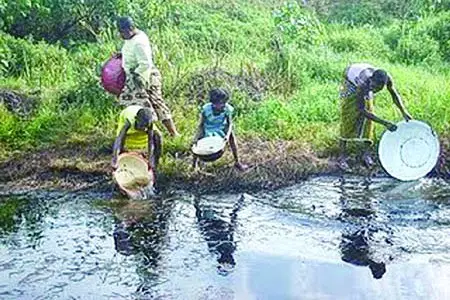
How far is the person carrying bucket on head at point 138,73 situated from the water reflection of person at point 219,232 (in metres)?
1.49

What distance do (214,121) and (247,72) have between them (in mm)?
3073

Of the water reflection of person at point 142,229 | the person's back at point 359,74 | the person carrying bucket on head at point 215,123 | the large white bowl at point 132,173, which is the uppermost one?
the person's back at point 359,74

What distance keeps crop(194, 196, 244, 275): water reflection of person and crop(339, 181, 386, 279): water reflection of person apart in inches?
38.5

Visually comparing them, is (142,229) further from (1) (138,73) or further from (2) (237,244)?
(1) (138,73)

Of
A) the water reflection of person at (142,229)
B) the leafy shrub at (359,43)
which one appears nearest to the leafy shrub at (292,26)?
the leafy shrub at (359,43)

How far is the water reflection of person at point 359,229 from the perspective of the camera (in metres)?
6.59

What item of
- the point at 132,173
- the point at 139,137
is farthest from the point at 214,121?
the point at 132,173

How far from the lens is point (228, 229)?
24.1 feet

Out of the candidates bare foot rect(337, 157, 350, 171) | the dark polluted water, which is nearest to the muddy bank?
bare foot rect(337, 157, 350, 171)

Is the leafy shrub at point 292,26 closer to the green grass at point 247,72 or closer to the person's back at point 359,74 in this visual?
the green grass at point 247,72

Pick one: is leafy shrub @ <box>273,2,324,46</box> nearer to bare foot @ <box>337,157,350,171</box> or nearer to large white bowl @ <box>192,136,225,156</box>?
bare foot @ <box>337,157,350,171</box>

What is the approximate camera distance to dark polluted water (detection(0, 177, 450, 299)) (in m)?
6.16

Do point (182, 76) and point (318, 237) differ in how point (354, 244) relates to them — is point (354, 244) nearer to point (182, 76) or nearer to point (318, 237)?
point (318, 237)

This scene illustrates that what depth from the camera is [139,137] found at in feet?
26.7
